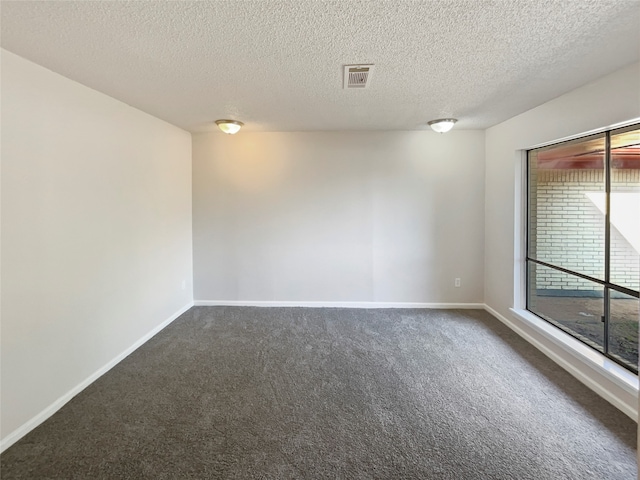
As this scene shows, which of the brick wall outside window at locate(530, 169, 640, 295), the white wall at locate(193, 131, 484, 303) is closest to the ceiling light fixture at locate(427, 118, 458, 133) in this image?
the white wall at locate(193, 131, 484, 303)

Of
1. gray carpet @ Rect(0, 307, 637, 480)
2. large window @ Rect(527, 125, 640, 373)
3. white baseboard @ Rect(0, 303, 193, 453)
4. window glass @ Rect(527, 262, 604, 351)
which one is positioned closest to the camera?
gray carpet @ Rect(0, 307, 637, 480)

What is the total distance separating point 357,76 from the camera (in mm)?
2311

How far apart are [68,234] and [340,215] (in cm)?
304

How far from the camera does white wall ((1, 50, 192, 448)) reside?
1.98 meters

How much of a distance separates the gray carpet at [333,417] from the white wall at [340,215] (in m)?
1.16

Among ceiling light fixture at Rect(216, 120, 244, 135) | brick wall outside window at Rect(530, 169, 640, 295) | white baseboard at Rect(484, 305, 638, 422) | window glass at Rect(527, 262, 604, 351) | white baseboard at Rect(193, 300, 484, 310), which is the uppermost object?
ceiling light fixture at Rect(216, 120, 244, 135)

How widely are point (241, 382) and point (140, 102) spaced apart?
279 centimetres

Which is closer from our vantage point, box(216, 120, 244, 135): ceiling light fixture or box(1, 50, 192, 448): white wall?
box(1, 50, 192, 448): white wall

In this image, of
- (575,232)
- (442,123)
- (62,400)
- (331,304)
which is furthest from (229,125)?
(575,232)

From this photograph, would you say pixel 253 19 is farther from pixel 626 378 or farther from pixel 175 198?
pixel 626 378

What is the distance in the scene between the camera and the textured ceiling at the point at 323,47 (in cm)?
155

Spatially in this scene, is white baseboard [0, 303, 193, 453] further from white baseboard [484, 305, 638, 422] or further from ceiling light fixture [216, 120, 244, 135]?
white baseboard [484, 305, 638, 422]

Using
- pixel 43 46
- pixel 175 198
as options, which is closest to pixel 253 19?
pixel 43 46

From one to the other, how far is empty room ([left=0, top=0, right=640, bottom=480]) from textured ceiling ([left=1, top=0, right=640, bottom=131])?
0.02 m
